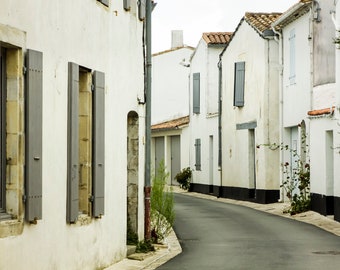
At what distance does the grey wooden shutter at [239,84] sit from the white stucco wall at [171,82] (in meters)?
16.3

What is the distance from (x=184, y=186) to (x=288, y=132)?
43.5ft

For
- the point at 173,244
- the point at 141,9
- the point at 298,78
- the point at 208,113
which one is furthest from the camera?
the point at 208,113

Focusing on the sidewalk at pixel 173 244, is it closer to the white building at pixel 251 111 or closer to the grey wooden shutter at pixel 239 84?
the white building at pixel 251 111

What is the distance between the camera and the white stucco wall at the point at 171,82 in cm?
4881

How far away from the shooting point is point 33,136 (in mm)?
10070

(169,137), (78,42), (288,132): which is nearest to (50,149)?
(78,42)

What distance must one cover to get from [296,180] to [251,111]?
5390mm

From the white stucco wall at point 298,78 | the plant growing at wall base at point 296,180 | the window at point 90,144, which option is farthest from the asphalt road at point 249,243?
the white stucco wall at point 298,78

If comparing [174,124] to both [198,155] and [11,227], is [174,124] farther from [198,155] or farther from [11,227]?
[11,227]

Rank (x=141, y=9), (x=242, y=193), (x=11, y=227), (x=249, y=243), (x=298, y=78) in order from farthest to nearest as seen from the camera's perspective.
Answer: (x=242, y=193) < (x=298, y=78) < (x=249, y=243) < (x=141, y=9) < (x=11, y=227)

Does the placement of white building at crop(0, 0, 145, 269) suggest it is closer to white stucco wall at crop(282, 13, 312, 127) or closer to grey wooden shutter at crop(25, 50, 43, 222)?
grey wooden shutter at crop(25, 50, 43, 222)

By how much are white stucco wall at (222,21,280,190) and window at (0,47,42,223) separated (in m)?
19.9

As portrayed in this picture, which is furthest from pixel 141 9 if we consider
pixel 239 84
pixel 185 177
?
pixel 185 177

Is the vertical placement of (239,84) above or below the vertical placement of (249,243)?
above
